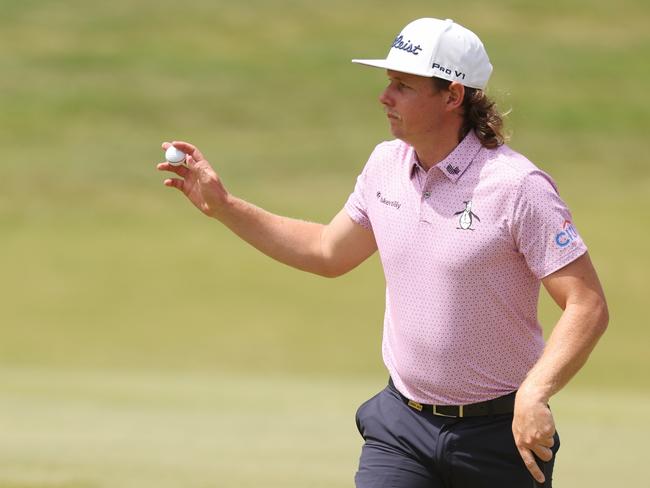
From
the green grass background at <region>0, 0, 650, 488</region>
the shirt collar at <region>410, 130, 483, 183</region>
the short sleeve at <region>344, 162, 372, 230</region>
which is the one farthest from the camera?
the green grass background at <region>0, 0, 650, 488</region>

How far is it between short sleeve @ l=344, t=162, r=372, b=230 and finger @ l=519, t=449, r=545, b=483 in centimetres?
101

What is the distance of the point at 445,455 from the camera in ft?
15.1

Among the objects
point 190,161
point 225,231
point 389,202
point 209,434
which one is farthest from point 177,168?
point 225,231

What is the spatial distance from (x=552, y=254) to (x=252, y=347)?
502 inches

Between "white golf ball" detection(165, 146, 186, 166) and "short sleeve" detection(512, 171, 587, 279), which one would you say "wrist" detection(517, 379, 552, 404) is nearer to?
"short sleeve" detection(512, 171, 587, 279)

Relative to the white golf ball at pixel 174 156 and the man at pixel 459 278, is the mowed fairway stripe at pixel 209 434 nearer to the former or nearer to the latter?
the white golf ball at pixel 174 156

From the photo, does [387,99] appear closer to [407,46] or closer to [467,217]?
[407,46]

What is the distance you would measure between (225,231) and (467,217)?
55.9 ft

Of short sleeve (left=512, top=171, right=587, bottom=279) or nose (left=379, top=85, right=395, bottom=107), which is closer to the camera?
short sleeve (left=512, top=171, right=587, bottom=279)

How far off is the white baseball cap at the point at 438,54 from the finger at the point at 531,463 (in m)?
1.12

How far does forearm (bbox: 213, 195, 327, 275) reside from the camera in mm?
5172

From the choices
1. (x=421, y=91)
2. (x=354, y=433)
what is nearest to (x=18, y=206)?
(x=354, y=433)

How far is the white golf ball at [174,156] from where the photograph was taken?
5047 mm

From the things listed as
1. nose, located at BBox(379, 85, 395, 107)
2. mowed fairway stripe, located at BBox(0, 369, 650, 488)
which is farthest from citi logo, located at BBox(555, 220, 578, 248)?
mowed fairway stripe, located at BBox(0, 369, 650, 488)
